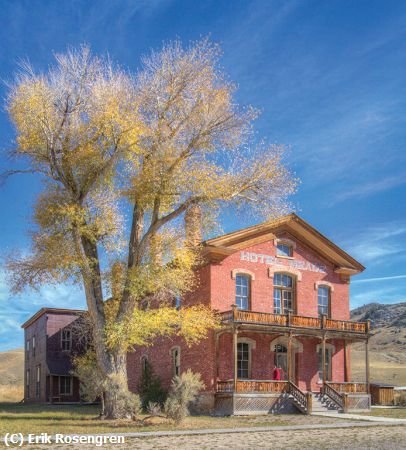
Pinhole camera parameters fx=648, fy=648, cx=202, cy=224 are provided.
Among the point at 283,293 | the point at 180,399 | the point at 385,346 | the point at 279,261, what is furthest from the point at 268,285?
the point at 385,346

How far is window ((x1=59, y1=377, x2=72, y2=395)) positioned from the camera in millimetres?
42688

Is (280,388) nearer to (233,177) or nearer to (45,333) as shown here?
(233,177)

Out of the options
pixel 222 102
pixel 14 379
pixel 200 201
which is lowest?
pixel 14 379

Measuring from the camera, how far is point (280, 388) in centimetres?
2834

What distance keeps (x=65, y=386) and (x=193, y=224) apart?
2187 cm

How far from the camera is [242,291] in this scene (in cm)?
A: 3086

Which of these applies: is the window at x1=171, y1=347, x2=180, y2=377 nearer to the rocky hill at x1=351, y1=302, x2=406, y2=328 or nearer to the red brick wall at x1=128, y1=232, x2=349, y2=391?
the red brick wall at x1=128, y1=232, x2=349, y2=391

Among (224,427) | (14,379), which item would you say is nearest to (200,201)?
(224,427)

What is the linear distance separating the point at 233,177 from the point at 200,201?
5.28 ft

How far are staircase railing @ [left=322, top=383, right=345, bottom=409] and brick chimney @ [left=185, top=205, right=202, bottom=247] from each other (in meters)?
9.17

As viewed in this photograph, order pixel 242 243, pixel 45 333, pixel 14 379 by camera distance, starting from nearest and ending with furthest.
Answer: pixel 242 243 < pixel 45 333 < pixel 14 379

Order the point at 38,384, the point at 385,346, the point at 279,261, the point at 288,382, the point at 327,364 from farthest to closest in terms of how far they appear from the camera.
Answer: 1. the point at 385,346
2. the point at 38,384
3. the point at 327,364
4. the point at 279,261
5. the point at 288,382

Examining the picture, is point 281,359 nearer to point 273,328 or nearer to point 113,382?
point 273,328

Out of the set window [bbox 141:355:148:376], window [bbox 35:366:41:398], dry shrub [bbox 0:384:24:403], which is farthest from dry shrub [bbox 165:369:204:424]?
dry shrub [bbox 0:384:24:403]
